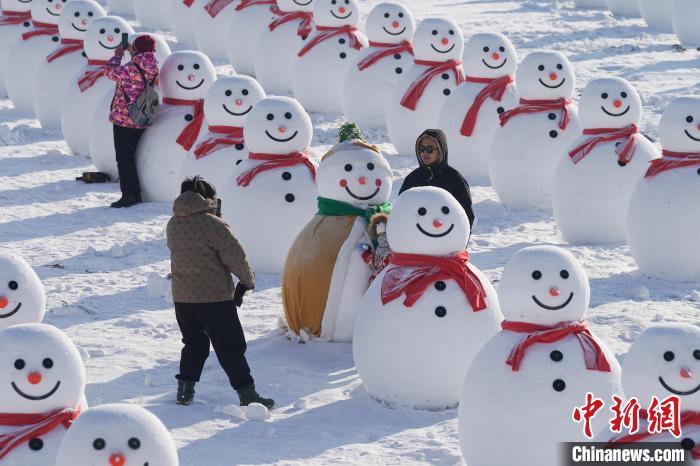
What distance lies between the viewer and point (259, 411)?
7148 millimetres

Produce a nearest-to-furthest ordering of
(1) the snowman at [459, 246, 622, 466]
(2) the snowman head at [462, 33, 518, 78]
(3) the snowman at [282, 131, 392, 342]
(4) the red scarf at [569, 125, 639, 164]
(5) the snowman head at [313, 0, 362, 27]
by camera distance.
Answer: (1) the snowman at [459, 246, 622, 466], (3) the snowman at [282, 131, 392, 342], (4) the red scarf at [569, 125, 639, 164], (2) the snowman head at [462, 33, 518, 78], (5) the snowman head at [313, 0, 362, 27]

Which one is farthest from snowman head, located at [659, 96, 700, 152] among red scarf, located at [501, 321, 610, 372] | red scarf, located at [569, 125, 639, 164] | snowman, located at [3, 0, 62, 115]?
snowman, located at [3, 0, 62, 115]

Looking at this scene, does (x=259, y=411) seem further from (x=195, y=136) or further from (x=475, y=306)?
(x=195, y=136)

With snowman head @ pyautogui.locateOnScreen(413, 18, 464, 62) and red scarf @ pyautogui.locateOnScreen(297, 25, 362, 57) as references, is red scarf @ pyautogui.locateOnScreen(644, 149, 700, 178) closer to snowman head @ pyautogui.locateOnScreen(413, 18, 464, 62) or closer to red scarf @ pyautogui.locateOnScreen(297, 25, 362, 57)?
snowman head @ pyautogui.locateOnScreen(413, 18, 464, 62)

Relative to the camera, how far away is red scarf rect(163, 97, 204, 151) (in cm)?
1135

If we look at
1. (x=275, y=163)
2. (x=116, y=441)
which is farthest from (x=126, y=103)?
(x=116, y=441)

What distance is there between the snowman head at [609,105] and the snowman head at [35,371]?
221 inches

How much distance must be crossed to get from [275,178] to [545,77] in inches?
109

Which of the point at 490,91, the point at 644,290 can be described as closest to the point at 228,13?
the point at 490,91

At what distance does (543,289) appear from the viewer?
247 inches

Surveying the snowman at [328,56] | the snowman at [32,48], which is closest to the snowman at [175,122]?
the snowman at [328,56]

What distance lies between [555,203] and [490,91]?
187 cm

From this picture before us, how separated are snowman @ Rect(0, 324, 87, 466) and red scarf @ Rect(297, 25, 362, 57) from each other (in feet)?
30.5

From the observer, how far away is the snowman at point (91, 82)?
1277cm
